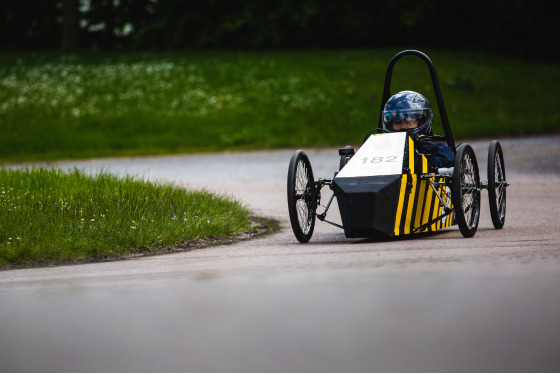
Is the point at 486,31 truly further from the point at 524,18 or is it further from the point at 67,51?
the point at 67,51

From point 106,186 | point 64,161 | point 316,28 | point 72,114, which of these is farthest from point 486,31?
point 106,186

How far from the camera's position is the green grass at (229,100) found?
25547mm

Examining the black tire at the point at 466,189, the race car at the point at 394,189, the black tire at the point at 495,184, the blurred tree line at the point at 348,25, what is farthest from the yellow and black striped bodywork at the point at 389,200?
the blurred tree line at the point at 348,25

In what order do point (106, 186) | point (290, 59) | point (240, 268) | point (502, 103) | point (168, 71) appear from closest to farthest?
1. point (240, 268)
2. point (106, 186)
3. point (502, 103)
4. point (168, 71)
5. point (290, 59)

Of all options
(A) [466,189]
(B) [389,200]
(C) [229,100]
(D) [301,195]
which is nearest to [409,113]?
(A) [466,189]

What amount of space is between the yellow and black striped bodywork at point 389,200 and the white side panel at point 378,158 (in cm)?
7

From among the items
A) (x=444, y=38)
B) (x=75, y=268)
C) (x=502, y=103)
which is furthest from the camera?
(x=444, y=38)

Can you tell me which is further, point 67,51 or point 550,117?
point 67,51

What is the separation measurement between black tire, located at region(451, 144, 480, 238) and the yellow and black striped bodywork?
24 cm

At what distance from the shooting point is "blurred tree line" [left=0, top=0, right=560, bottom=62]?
39.2 m

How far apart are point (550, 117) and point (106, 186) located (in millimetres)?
20613

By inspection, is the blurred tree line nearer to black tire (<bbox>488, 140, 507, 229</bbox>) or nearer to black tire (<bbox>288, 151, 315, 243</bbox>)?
black tire (<bbox>488, 140, 507, 229</bbox>)

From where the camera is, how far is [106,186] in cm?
1062

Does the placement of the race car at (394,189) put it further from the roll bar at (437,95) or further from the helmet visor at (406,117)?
the helmet visor at (406,117)
